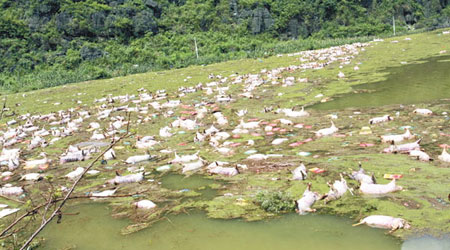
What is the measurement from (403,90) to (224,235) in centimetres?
550

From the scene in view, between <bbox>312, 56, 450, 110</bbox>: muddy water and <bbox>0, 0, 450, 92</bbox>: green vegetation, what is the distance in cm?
1414

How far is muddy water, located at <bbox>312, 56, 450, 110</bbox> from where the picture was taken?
596 cm

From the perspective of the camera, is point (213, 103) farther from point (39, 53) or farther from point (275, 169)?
point (39, 53)

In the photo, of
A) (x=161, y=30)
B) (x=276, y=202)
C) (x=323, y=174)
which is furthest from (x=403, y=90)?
(x=161, y=30)

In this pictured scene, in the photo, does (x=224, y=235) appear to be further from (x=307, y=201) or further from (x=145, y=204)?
(x=145, y=204)

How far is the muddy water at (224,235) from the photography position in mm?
Answer: 2311

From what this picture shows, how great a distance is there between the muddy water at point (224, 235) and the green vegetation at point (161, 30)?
1839cm

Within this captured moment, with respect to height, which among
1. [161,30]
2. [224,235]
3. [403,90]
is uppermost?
[161,30]

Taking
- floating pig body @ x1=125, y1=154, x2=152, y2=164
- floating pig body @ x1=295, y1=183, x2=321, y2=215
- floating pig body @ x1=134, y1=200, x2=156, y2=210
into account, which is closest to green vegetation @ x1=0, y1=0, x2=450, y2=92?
floating pig body @ x1=125, y1=154, x2=152, y2=164

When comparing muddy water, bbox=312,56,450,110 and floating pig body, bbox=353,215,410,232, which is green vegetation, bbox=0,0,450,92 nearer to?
muddy water, bbox=312,56,450,110

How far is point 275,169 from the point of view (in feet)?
11.9

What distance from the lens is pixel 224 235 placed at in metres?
2.54

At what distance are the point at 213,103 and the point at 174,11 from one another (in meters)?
31.1

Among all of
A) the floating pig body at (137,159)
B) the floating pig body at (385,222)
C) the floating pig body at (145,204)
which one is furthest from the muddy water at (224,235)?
the floating pig body at (137,159)
